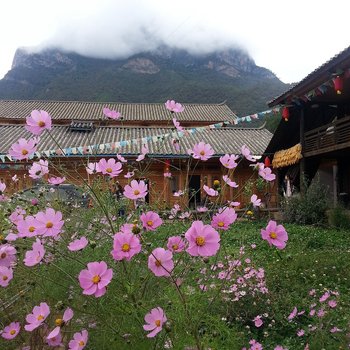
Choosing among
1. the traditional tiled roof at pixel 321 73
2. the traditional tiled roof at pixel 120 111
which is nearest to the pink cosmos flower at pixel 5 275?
the traditional tiled roof at pixel 321 73

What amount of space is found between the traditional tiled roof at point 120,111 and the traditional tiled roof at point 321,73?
14.4 metres

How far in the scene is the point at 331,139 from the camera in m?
10.1

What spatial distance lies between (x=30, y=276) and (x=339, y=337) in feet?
6.48

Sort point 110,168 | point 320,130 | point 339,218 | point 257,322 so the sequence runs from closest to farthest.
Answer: point 110,168
point 257,322
point 339,218
point 320,130

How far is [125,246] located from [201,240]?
0.69 feet

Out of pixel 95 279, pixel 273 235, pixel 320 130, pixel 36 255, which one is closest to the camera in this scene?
pixel 95 279

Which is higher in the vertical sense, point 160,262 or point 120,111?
point 120,111

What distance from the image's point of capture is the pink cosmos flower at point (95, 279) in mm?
1084

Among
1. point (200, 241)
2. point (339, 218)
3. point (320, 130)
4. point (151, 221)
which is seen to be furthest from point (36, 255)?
point (320, 130)

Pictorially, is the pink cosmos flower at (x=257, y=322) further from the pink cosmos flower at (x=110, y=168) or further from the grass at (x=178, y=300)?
the pink cosmos flower at (x=110, y=168)

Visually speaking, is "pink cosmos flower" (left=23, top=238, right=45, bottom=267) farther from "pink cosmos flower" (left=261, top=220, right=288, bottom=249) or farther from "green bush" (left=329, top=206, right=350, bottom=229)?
"green bush" (left=329, top=206, right=350, bottom=229)

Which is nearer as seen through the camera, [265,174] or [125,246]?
[125,246]

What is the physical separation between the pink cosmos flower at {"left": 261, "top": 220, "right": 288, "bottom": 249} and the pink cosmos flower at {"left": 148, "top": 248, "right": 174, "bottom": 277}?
0.35 meters

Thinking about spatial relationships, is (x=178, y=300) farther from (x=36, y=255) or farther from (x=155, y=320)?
(x=36, y=255)
